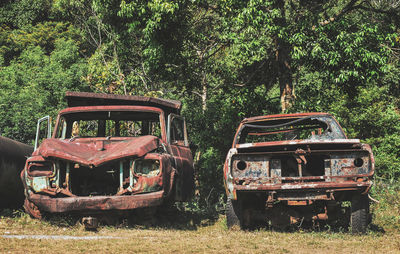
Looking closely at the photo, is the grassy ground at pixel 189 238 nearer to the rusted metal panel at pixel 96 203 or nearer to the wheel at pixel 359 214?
the wheel at pixel 359 214

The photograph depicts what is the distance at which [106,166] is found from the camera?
7676 millimetres

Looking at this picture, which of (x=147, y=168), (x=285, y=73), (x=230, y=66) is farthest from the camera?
(x=230, y=66)

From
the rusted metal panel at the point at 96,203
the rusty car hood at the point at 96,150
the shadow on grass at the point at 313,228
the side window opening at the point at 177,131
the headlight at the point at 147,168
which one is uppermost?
the side window opening at the point at 177,131

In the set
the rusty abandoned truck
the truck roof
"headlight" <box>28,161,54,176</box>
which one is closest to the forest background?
the truck roof

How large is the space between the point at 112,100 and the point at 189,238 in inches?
134

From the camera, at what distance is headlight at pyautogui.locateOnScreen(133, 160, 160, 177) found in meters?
7.19

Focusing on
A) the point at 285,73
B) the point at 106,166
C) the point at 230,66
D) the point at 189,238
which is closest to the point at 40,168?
the point at 106,166

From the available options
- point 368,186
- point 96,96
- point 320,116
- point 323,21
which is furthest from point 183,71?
point 368,186

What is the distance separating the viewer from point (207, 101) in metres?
14.6

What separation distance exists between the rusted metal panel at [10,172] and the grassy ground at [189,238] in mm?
478

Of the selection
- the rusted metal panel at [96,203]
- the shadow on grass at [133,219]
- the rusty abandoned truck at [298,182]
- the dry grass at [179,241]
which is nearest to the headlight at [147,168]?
the rusted metal panel at [96,203]

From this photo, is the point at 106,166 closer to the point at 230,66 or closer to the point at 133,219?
the point at 133,219

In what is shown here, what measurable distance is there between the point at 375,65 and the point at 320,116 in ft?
13.2

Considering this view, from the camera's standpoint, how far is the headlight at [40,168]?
23.5 ft
